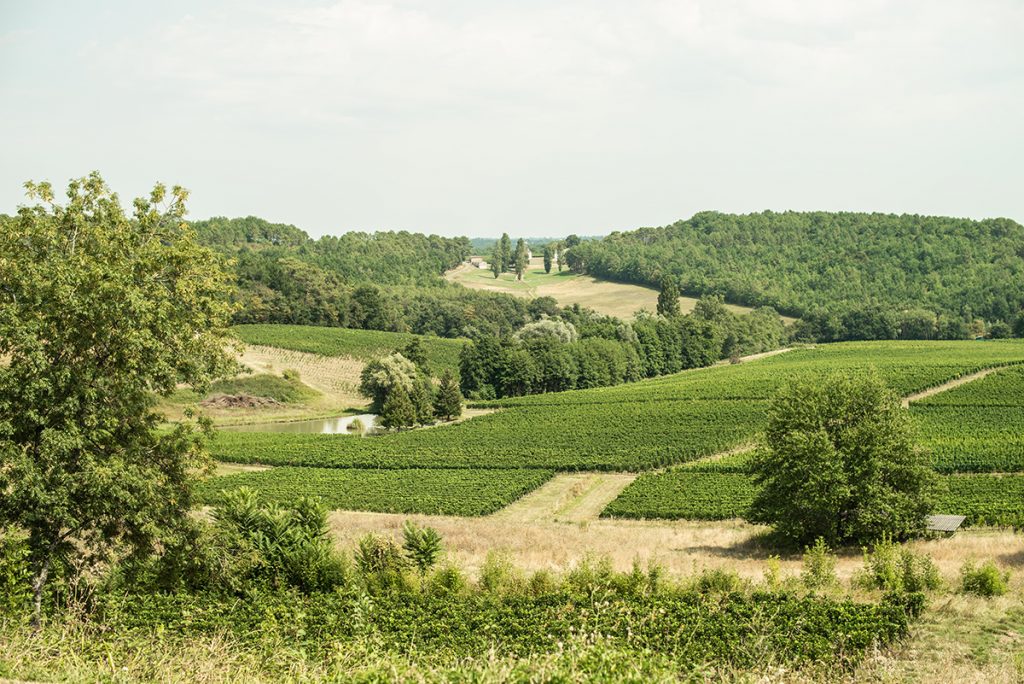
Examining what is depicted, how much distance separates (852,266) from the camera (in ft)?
560

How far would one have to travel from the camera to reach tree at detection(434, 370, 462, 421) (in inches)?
2977

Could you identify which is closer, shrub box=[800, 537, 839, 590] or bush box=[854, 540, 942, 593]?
bush box=[854, 540, 942, 593]

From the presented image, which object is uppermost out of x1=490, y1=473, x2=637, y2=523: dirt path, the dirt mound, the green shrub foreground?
the green shrub foreground

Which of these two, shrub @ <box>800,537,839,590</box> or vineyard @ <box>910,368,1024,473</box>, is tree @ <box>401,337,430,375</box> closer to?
vineyard @ <box>910,368,1024,473</box>

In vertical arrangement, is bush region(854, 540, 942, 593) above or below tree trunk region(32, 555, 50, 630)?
below

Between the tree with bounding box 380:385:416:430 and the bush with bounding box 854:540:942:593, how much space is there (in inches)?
2031

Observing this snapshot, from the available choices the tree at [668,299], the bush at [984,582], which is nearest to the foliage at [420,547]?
the bush at [984,582]

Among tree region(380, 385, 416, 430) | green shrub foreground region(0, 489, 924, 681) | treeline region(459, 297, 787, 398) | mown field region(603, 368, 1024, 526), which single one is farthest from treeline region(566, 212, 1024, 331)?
green shrub foreground region(0, 489, 924, 681)

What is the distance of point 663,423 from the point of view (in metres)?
62.5

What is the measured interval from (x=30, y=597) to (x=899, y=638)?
15.6m

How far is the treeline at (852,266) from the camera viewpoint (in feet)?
477

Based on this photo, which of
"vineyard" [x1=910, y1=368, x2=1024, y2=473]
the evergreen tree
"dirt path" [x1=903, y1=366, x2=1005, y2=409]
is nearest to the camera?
"vineyard" [x1=910, y1=368, x2=1024, y2=473]

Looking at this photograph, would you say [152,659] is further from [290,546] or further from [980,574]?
[980,574]

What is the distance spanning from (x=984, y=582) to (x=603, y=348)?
3049 inches
